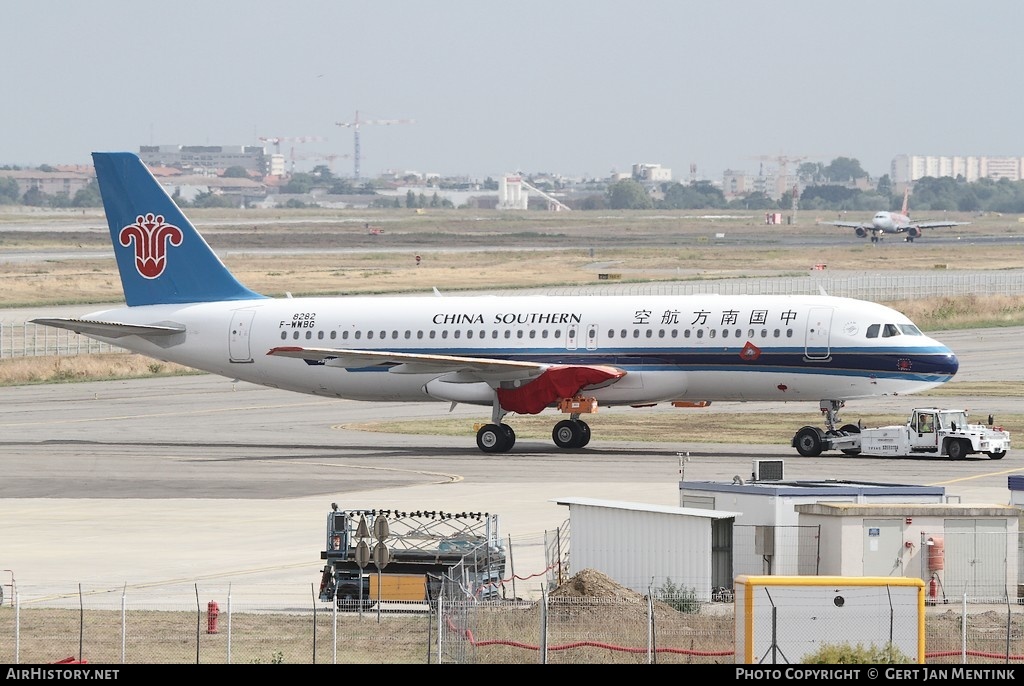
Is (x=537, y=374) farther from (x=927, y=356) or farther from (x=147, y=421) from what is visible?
(x=147, y=421)

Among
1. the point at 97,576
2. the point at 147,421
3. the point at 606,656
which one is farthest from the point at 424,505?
the point at 147,421

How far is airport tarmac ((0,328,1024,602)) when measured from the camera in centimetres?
3978

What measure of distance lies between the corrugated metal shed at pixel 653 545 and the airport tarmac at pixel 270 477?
142 cm

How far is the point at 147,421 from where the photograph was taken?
74.9 m

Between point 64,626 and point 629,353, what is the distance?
32.0 metres

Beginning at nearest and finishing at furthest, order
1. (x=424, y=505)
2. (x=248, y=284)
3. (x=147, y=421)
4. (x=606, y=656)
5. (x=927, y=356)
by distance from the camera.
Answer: (x=606, y=656), (x=424, y=505), (x=927, y=356), (x=147, y=421), (x=248, y=284)

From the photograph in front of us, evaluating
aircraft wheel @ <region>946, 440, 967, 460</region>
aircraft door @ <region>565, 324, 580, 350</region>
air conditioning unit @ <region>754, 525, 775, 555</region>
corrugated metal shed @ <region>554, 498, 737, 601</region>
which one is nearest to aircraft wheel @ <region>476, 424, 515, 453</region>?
aircraft door @ <region>565, 324, 580, 350</region>

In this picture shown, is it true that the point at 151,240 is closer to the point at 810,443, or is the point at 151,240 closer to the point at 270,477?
the point at 270,477

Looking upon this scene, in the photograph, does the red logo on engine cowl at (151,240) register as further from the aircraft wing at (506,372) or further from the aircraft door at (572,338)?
the aircraft door at (572,338)

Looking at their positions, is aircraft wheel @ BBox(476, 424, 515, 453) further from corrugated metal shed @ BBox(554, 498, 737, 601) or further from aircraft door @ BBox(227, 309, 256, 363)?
corrugated metal shed @ BBox(554, 498, 737, 601)

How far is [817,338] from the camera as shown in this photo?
59.0 meters

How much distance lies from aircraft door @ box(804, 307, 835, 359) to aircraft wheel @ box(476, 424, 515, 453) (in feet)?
36.5

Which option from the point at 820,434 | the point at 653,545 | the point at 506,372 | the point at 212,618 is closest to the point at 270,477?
the point at 506,372

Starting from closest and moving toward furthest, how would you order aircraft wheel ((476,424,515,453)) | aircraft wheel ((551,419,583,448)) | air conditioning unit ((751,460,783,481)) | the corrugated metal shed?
the corrugated metal shed < air conditioning unit ((751,460,783,481)) < aircraft wheel ((476,424,515,453)) < aircraft wheel ((551,419,583,448))
